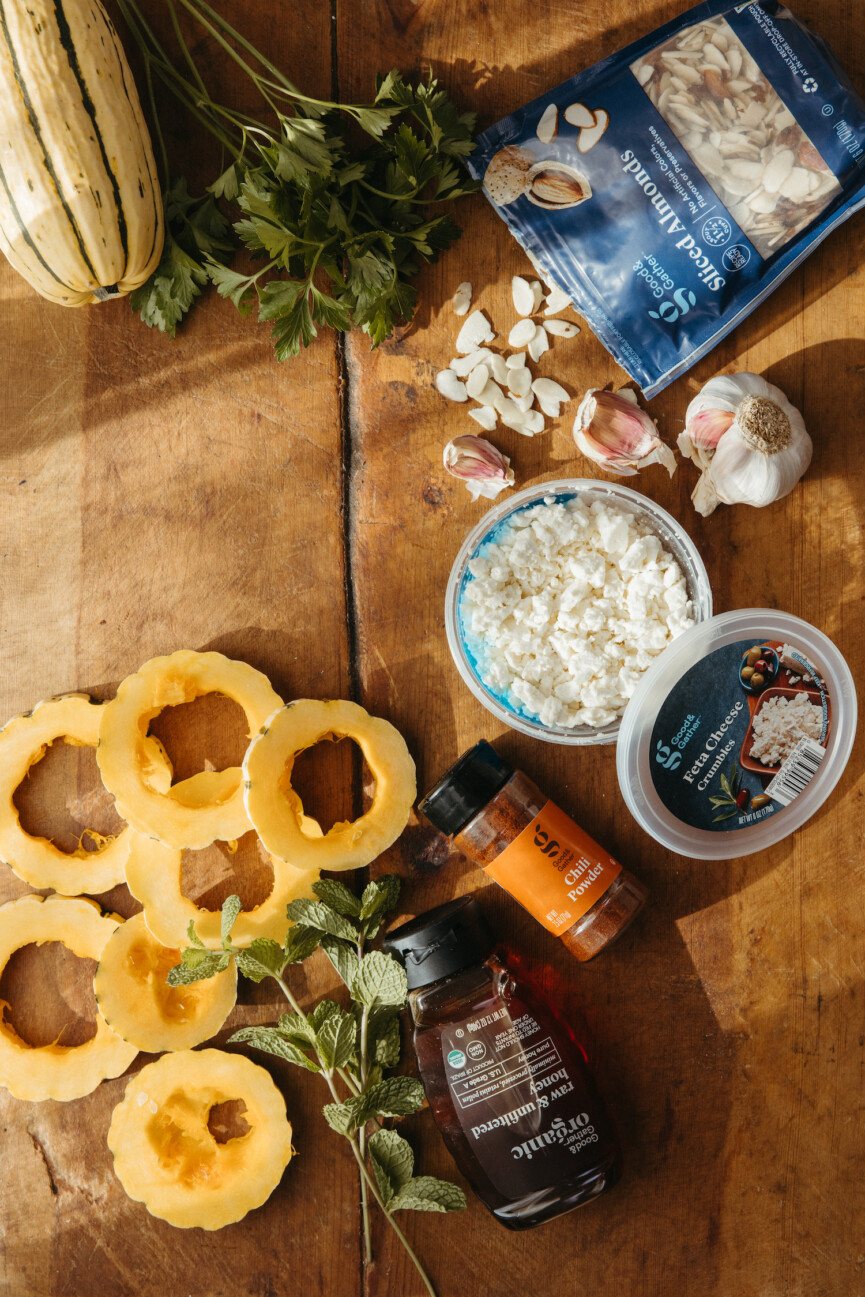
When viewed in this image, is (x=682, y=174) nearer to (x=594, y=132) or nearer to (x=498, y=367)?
(x=594, y=132)

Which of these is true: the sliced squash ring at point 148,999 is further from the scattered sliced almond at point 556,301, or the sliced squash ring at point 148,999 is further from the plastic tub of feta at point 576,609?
the scattered sliced almond at point 556,301

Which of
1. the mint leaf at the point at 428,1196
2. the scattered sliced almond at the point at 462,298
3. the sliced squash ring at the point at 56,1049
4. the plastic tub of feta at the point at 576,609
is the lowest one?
the mint leaf at the point at 428,1196

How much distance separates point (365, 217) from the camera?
98 cm

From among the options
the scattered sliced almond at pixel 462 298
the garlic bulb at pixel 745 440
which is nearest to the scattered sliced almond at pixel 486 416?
the scattered sliced almond at pixel 462 298

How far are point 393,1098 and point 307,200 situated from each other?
98cm

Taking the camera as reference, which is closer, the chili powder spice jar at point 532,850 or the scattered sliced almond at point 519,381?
the chili powder spice jar at point 532,850

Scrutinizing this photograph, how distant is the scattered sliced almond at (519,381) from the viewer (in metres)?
1.04

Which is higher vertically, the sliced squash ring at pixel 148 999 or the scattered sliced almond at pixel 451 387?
the scattered sliced almond at pixel 451 387

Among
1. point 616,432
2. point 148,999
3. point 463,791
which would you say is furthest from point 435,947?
point 616,432

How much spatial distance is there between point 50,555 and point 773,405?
900 mm

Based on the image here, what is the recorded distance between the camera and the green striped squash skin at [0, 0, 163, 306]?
2.87 ft

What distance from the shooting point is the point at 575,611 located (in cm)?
96

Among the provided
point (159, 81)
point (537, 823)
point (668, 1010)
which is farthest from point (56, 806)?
point (159, 81)

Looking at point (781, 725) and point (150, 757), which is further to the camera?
point (150, 757)
